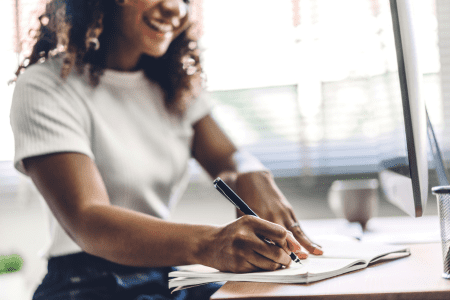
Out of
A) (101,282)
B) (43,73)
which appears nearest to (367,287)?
(101,282)

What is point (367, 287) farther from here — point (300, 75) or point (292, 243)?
point (300, 75)

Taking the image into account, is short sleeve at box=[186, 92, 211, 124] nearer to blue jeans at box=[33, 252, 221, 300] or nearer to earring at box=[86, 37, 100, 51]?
earring at box=[86, 37, 100, 51]

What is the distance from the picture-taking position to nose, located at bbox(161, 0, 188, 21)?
944mm

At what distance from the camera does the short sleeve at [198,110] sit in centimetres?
105

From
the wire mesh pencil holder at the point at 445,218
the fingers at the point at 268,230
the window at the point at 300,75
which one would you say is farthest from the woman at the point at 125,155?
the window at the point at 300,75

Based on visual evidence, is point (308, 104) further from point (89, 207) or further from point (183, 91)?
point (89, 207)

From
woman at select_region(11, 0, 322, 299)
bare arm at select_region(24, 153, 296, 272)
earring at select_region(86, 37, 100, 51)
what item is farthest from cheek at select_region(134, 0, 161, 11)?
bare arm at select_region(24, 153, 296, 272)

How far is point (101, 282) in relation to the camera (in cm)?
68

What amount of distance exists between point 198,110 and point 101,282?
1.73ft

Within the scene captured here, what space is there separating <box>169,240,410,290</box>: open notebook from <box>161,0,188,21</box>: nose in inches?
25.8

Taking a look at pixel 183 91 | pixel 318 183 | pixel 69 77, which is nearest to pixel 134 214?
pixel 69 77

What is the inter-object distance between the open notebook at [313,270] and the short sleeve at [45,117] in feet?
1.12

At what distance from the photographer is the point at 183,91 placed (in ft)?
3.60

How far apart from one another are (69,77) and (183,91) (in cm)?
33
